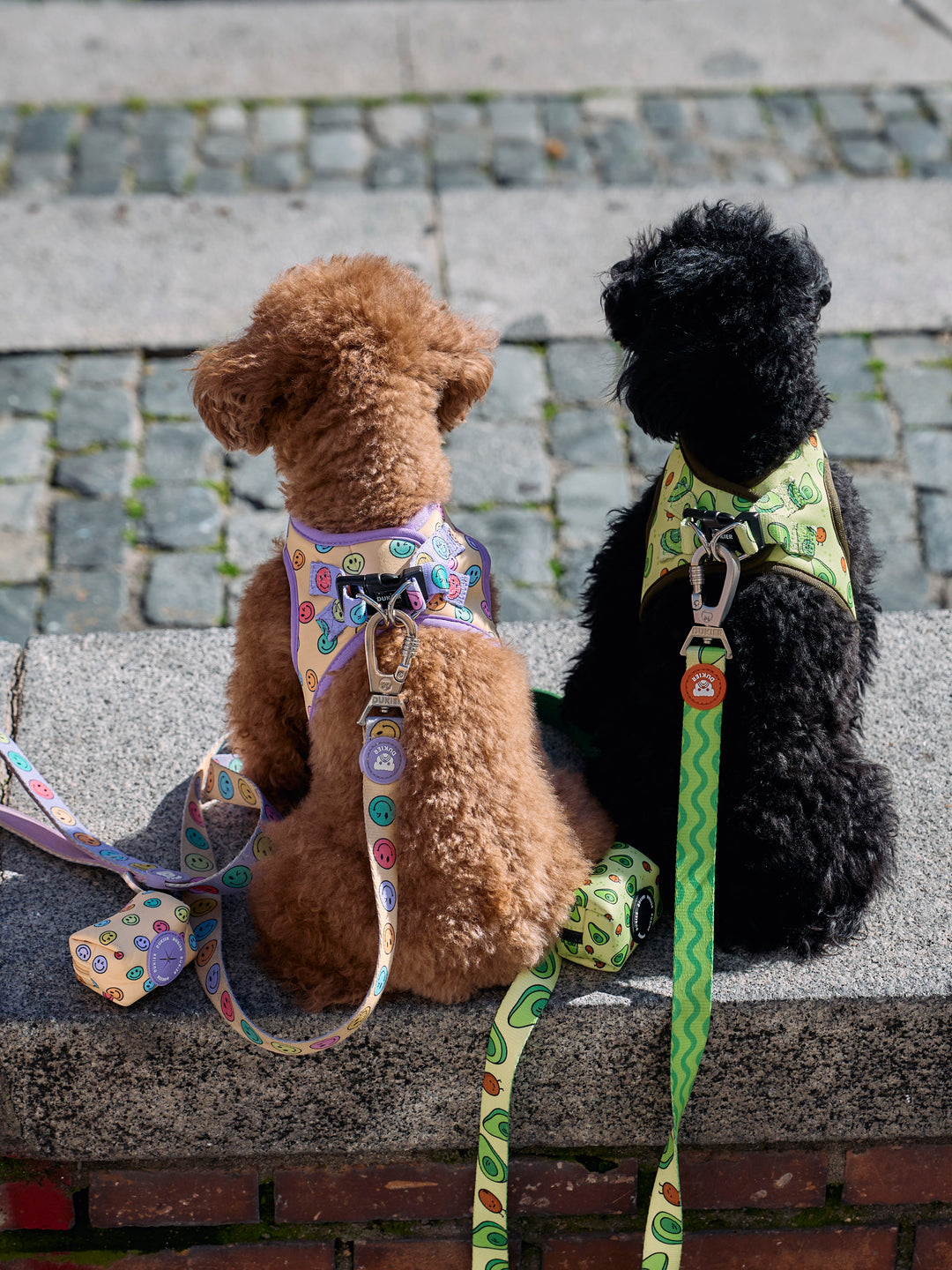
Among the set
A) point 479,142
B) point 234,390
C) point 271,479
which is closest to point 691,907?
point 234,390

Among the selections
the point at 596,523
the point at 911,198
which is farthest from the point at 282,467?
the point at 911,198

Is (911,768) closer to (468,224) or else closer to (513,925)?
(513,925)

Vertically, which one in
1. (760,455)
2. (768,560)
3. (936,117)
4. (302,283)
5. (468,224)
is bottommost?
(768,560)

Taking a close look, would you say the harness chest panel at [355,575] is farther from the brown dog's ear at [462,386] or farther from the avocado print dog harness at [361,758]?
the brown dog's ear at [462,386]

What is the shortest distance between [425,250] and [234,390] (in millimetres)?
2961

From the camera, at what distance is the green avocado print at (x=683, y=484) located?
6.98 ft

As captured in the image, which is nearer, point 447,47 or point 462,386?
point 462,386

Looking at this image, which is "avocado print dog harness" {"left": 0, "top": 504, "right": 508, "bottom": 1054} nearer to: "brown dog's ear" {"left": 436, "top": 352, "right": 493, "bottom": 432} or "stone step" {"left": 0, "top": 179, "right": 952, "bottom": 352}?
"brown dog's ear" {"left": 436, "top": 352, "right": 493, "bottom": 432}

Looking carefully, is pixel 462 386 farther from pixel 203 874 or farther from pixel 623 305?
pixel 203 874

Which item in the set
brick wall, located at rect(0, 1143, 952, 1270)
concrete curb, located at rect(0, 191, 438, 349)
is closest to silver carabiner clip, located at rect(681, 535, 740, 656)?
brick wall, located at rect(0, 1143, 952, 1270)

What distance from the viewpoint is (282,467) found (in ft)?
6.99

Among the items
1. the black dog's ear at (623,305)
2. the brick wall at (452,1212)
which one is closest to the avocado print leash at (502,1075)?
the brick wall at (452,1212)

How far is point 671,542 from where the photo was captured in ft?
7.07

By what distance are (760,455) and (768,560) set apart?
0.17m
